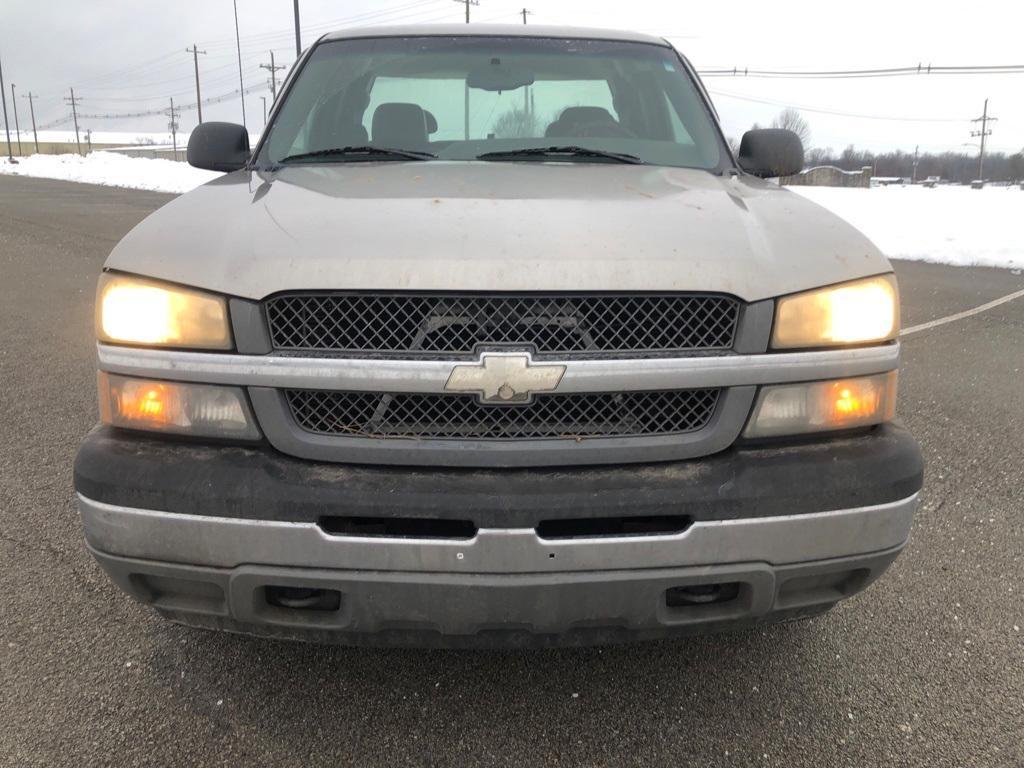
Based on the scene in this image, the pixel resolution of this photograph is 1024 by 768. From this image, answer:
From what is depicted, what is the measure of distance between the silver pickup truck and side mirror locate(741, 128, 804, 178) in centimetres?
117

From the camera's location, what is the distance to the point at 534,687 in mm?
2254

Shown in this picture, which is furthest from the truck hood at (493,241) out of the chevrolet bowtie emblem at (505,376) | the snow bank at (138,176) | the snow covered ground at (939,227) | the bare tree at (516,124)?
the snow bank at (138,176)

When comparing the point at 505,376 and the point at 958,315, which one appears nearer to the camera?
the point at 505,376

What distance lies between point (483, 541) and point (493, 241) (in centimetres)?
68

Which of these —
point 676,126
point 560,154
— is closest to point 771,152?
point 676,126

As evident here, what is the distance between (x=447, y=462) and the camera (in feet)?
5.91

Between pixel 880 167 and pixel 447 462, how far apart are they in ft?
360

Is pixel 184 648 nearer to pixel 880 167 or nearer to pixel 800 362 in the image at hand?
pixel 800 362

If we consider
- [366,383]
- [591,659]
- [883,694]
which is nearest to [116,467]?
[366,383]

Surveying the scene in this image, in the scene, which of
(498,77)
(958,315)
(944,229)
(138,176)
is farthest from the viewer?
(138,176)

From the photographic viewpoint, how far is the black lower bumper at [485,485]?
174 centimetres

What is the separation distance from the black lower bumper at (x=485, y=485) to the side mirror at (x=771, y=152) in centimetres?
157

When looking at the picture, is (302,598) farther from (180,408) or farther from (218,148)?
(218,148)

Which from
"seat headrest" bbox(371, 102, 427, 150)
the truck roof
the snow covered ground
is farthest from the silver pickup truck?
the snow covered ground
